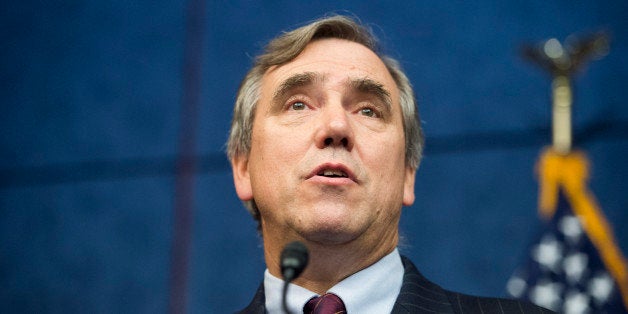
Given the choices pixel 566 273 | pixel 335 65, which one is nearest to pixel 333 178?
pixel 335 65

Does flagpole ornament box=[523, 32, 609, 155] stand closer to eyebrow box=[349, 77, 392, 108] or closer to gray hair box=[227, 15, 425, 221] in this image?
gray hair box=[227, 15, 425, 221]

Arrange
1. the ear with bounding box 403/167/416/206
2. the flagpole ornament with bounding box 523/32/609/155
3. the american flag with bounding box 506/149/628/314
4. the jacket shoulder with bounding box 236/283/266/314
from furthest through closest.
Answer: the flagpole ornament with bounding box 523/32/609/155 < the american flag with bounding box 506/149/628/314 < the ear with bounding box 403/167/416/206 < the jacket shoulder with bounding box 236/283/266/314

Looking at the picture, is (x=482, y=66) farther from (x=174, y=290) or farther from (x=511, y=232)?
(x=174, y=290)

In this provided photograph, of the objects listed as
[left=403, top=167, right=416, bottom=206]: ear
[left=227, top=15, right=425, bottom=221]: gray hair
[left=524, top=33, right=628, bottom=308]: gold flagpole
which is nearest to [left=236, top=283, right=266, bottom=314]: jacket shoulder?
[left=227, top=15, right=425, bottom=221]: gray hair

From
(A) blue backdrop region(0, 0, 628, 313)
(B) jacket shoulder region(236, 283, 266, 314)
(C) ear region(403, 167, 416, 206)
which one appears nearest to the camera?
(B) jacket shoulder region(236, 283, 266, 314)

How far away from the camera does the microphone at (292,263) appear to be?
1187 mm

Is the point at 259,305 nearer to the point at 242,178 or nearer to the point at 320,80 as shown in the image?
the point at 242,178

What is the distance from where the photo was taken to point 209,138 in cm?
296

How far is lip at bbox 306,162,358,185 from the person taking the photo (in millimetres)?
1421

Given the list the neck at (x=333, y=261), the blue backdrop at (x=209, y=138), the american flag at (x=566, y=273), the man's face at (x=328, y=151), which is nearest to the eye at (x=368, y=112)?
the man's face at (x=328, y=151)

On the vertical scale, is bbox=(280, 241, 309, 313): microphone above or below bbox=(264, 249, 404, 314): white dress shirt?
above

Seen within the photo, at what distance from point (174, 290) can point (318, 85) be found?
4.99 ft

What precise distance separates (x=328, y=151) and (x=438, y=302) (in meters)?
0.34

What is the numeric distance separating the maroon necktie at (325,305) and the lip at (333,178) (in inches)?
8.1
